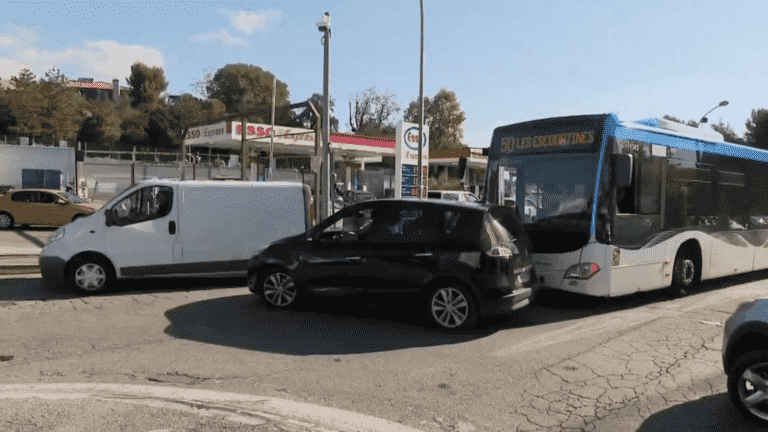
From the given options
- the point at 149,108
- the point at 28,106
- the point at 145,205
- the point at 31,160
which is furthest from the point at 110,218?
the point at 149,108

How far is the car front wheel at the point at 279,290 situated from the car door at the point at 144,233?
219 centimetres

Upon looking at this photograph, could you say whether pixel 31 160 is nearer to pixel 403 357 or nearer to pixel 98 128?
pixel 98 128

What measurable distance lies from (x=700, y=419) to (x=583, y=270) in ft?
11.9

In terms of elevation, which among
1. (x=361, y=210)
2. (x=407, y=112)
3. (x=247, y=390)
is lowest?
(x=247, y=390)

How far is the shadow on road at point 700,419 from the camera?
13.5 feet

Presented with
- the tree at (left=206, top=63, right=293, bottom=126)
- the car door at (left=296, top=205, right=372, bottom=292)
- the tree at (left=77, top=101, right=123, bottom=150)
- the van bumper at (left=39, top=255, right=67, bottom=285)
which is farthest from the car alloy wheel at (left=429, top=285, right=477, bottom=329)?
the tree at (left=206, top=63, right=293, bottom=126)

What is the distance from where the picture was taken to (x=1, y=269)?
36.0 ft

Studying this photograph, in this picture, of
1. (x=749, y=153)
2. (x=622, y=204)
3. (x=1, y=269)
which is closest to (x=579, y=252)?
(x=622, y=204)

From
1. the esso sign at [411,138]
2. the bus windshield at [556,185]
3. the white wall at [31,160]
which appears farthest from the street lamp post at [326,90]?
the white wall at [31,160]

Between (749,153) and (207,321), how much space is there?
991cm

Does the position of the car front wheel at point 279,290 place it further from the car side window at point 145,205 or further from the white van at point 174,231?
the car side window at point 145,205

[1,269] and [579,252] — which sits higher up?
[579,252]

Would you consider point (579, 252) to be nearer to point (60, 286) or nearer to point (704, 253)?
point (704, 253)

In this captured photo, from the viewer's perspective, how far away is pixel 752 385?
4000 millimetres
